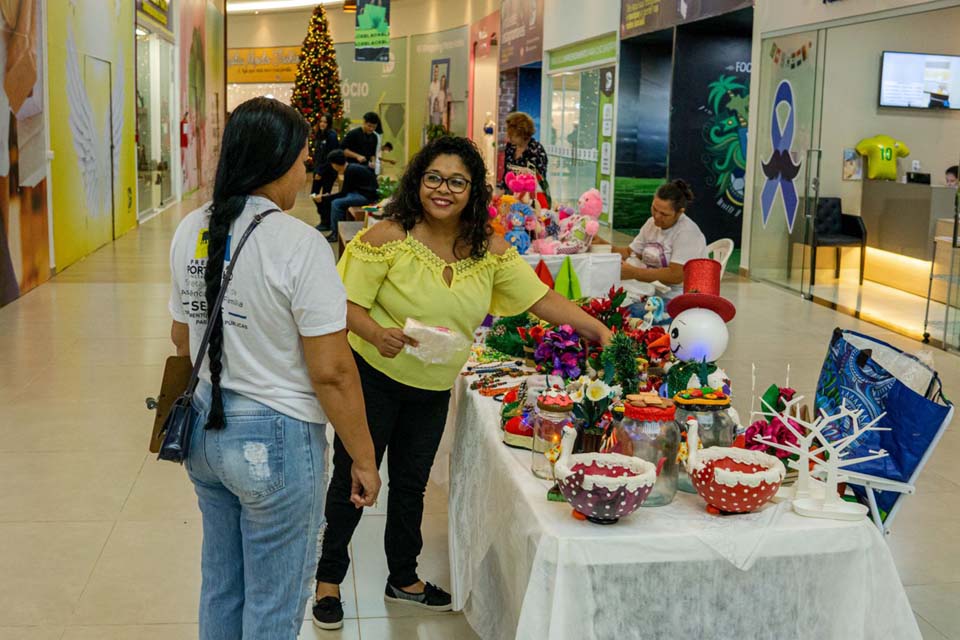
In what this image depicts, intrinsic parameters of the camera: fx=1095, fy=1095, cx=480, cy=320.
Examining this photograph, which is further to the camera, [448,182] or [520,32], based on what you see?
[520,32]

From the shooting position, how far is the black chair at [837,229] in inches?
407

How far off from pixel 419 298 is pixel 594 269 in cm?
248

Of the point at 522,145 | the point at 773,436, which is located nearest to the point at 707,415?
the point at 773,436

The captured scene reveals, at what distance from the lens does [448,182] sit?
2971 millimetres

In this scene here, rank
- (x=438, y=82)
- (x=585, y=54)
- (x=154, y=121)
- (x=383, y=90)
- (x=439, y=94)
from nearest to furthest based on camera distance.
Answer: (x=154, y=121) < (x=585, y=54) < (x=439, y=94) < (x=438, y=82) < (x=383, y=90)

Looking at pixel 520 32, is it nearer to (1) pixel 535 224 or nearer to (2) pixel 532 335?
(1) pixel 535 224

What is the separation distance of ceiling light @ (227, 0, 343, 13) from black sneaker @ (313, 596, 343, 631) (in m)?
32.2

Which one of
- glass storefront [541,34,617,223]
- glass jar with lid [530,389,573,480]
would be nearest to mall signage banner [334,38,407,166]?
glass storefront [541,34,617,223]

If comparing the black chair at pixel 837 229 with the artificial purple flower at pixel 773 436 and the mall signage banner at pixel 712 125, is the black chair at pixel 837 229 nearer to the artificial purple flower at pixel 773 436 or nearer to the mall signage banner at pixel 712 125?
the mall signage banner at pixel 712 125

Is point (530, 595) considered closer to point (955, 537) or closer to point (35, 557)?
point (35, 557)

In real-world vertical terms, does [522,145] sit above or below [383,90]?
below

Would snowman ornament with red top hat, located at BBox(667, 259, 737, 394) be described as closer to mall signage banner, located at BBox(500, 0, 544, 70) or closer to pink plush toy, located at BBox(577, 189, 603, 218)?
pink plush toy, located at BBox(577, 189, 603, 218)

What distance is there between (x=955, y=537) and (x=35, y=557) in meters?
3.29

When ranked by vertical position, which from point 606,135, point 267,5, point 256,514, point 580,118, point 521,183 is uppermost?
point 267,5
